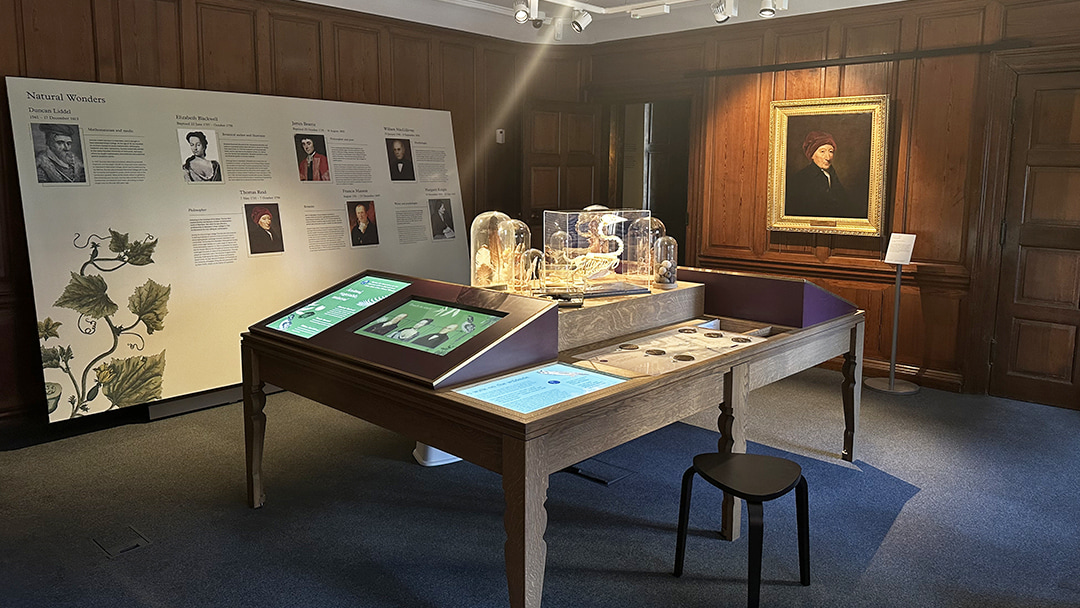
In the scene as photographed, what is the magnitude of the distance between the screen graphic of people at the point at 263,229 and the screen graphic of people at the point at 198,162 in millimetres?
326

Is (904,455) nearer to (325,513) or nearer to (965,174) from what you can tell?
(965,174)

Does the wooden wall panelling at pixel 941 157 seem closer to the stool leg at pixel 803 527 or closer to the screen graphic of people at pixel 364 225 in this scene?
the stool leg at pixel 803 527

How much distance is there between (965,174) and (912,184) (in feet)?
1.14

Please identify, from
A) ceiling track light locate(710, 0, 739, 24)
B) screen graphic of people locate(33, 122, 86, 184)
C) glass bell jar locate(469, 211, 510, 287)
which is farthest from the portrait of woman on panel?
ceiling track light locate(710, 0, 739, 24)

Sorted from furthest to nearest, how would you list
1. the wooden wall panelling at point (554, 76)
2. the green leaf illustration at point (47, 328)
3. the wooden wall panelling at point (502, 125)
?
1. the wooden wall panelling at point (554, 76)
2. the wooden wall panelling at point (502, 125)
3. the green leaf illustration at point (47, 328)

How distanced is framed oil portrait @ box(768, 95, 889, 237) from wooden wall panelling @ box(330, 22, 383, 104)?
3.15 meters

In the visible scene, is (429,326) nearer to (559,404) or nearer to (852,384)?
(559,404)

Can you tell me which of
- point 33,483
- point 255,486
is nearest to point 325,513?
point 255,486

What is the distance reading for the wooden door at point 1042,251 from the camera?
498 cm

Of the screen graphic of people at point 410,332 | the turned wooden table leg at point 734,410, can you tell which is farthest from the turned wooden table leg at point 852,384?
the screen graphic of people at point 410,332

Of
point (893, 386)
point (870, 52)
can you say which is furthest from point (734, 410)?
point (870, 52)

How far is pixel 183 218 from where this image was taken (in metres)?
→ 4.91

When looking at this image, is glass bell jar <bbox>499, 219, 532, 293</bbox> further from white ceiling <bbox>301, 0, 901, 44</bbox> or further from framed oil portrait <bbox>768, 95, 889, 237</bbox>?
framed oil portrait <bbox>768, 95, 889, 237</bbox>

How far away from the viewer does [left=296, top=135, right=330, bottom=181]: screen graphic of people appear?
5527 mm
